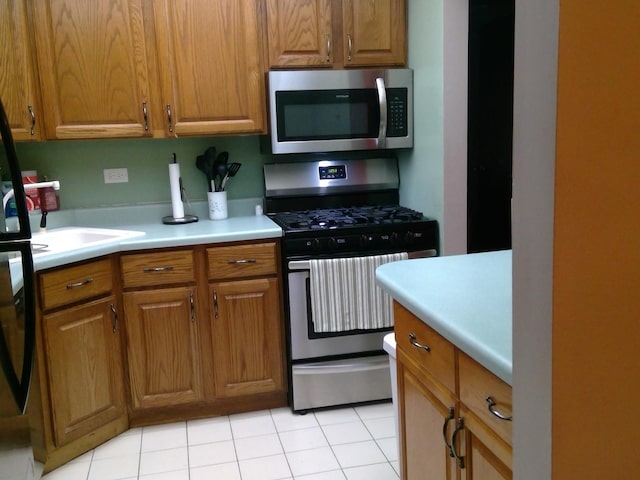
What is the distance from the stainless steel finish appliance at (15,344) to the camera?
1.18 m

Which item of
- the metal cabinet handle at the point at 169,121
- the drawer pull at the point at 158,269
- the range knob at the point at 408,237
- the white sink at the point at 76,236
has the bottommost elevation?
the drawer pull at the point at 158,269

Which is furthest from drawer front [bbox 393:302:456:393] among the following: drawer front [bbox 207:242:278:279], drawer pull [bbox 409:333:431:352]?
drawer front [bbox 207:242:278:279]

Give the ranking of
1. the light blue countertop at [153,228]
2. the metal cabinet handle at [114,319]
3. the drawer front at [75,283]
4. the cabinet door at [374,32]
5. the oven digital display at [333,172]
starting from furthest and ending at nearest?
the oven digital display at [333,172]
the cabinet door at [374,32]
the metal cabinet handle at [114,319]
the light blue countertop at [153,228]
the drawer front at [75,283]

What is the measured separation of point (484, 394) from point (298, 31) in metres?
2.19

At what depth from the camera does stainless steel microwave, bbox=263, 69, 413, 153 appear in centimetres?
288

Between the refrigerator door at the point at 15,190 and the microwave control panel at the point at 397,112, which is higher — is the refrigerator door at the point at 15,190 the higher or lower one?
the lower one

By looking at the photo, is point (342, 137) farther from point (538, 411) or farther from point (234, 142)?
point (538, 411)

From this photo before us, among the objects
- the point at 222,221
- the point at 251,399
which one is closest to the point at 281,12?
the point at 222,221

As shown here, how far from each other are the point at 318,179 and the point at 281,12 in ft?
2.90

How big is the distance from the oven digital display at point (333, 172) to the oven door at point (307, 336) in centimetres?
73

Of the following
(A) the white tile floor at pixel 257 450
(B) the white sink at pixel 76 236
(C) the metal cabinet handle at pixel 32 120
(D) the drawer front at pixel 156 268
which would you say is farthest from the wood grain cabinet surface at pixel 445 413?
(C) the metal cabinet handle at pixel 32 120

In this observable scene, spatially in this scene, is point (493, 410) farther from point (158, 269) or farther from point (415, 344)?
point (158, 269)

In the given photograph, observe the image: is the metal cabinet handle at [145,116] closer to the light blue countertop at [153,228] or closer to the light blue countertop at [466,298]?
the light blue countertop at [153,228]

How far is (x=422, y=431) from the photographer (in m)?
1.57
